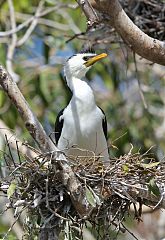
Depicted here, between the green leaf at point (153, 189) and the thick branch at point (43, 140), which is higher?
the thick branch at point (43, 140)

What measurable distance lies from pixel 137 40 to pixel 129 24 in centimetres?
10

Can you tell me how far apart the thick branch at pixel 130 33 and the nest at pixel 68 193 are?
0.55 m

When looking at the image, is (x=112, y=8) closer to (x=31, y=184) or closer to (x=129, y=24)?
(x=129, y=24)

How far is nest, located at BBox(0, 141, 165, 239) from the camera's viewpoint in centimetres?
390

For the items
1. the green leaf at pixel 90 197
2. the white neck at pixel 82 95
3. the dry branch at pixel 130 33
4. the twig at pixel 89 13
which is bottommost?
the green leaf at pixel 90 197

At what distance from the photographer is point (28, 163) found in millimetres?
3904

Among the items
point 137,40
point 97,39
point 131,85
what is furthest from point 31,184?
point 131,85

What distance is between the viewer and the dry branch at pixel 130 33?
4055mm

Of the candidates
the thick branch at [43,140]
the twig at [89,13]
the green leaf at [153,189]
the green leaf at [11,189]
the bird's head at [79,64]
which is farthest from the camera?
the bird's head at [79,64]

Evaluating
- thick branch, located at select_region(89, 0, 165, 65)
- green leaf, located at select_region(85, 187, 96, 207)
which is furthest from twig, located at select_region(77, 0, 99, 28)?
green leaf, located at select_region(85, 187, 96, 207)

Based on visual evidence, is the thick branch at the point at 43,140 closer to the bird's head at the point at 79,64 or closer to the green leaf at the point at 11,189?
the green leaf at the point at 11,189

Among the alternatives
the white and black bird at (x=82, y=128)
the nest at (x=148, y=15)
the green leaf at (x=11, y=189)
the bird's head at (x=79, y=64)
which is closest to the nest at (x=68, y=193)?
the green leaf at (x=11, y=189)

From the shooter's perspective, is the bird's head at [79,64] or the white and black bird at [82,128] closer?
the white and black bird at [82,128]

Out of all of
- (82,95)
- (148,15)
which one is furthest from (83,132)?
(148,15)
